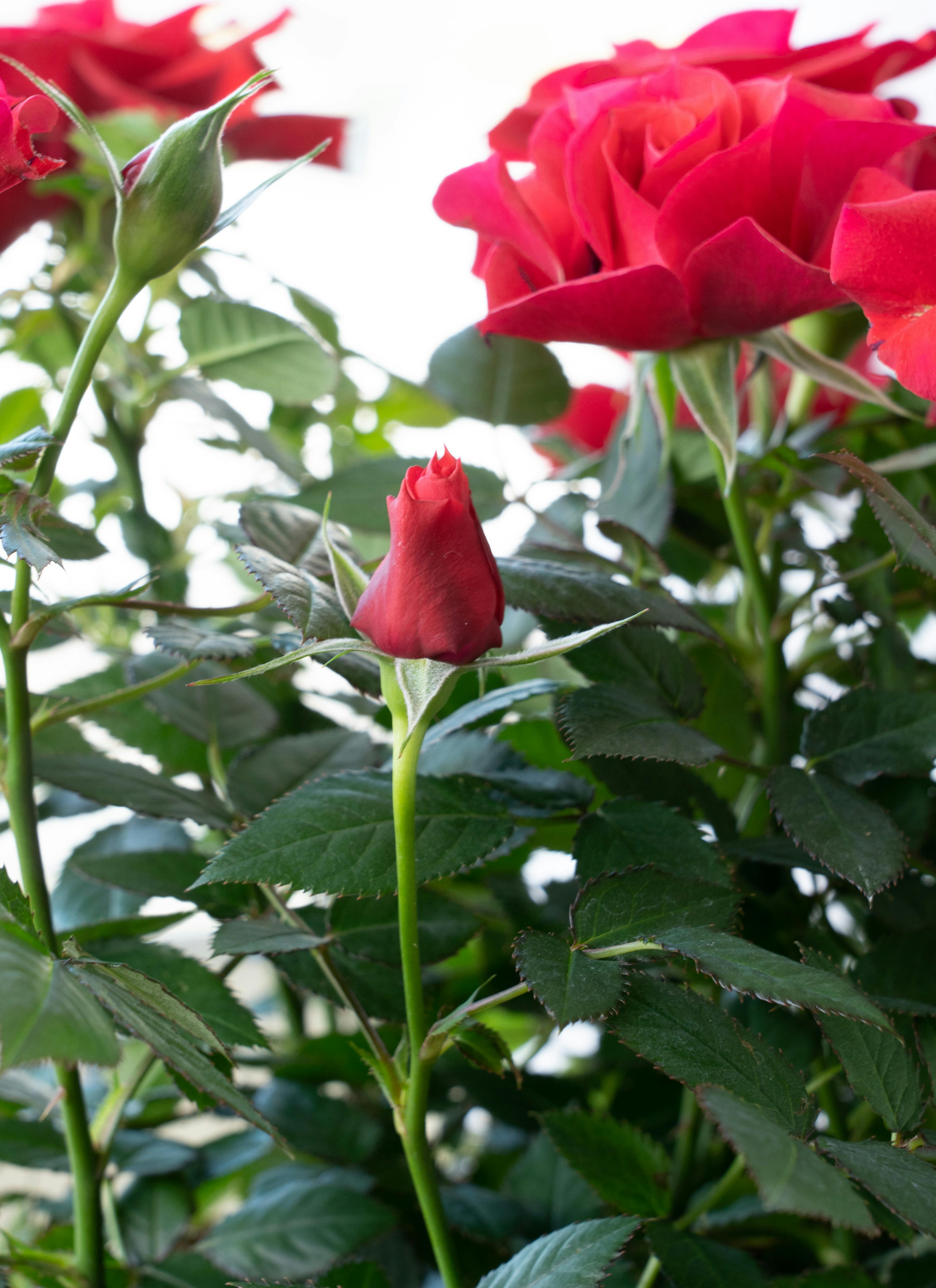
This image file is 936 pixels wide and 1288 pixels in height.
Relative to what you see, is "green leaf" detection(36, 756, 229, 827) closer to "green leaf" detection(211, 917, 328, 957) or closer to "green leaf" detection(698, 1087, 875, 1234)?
"green leaf" detection(211, 917, 328, 957)

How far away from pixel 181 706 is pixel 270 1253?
0.16 meters

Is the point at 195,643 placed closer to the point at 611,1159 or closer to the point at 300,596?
the point at 300,596

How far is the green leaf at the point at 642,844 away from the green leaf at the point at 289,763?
0.24 feet

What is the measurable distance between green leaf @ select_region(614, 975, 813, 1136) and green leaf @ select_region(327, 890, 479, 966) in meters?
0.07

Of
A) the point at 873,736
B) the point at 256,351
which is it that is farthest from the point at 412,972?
the point at 256,351

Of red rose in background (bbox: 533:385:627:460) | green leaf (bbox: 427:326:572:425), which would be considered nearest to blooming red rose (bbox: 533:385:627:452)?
red rose in background (bbox: 533:385:627:460)

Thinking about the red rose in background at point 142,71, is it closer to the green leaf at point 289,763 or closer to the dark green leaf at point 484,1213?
the green leaf at point 289,763

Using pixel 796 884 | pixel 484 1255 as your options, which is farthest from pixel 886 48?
pixel 484 1255

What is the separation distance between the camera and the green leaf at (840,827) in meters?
0.20

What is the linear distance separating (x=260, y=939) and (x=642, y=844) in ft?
0.28

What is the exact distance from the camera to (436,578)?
169mm

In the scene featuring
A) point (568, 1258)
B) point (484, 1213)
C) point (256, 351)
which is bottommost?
point (484, 1213)

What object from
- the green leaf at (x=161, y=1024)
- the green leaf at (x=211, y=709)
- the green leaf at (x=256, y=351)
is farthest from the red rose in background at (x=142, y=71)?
the green leaf at (x=161, y=1024)

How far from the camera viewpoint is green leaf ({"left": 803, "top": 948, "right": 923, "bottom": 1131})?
0.18m
